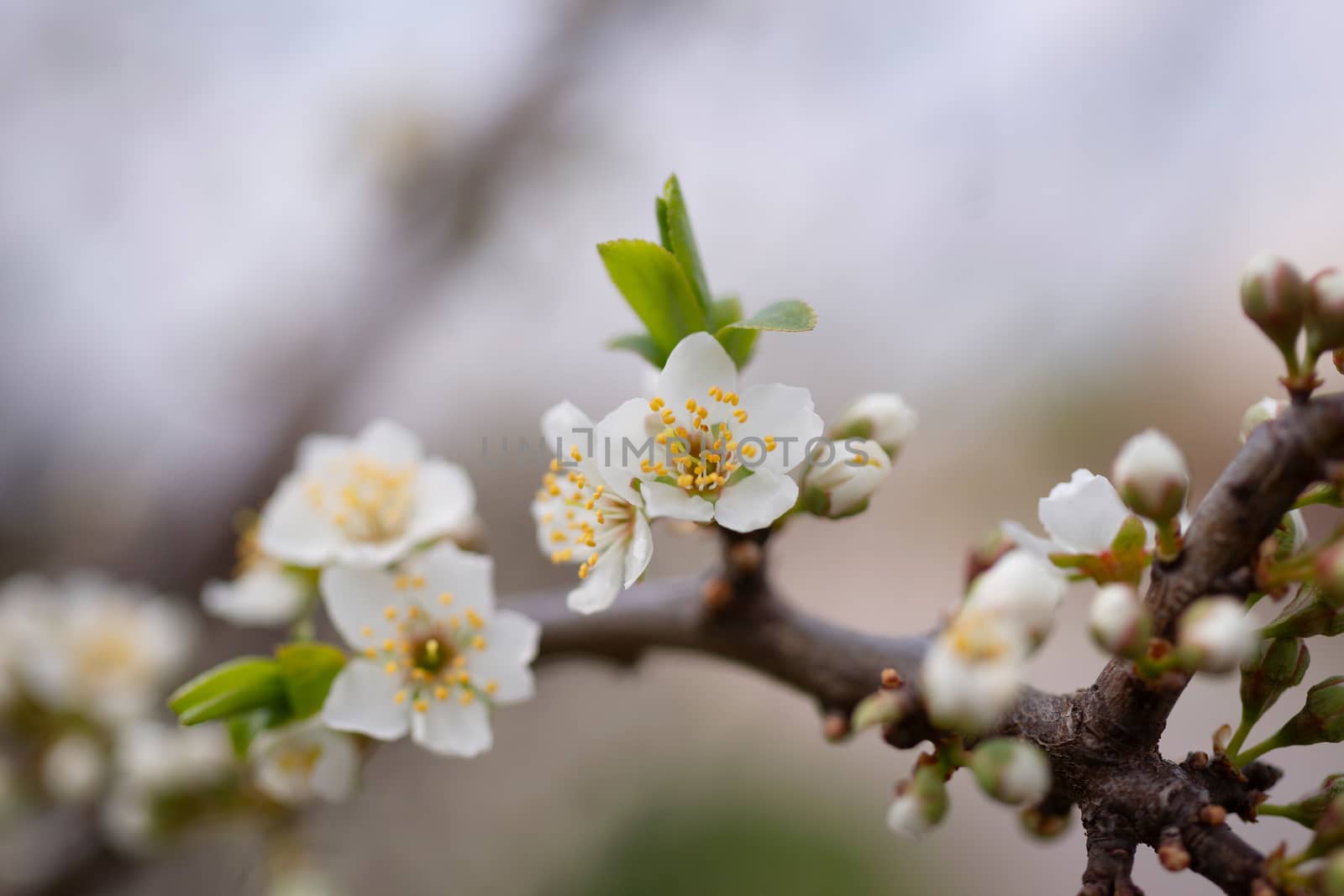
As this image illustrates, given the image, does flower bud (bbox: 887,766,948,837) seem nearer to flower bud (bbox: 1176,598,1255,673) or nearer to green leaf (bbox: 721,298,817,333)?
flower bud (bbox: 1176,598,1255,673)

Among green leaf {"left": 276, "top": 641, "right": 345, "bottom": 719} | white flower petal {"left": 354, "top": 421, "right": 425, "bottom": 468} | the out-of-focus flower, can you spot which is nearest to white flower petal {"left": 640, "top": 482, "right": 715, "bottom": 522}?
green leaf {"left": 276, "top": 641, "right": 345, "bottom": 719}

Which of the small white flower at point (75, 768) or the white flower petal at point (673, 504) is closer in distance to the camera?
the white flower petal at point (673, 504)

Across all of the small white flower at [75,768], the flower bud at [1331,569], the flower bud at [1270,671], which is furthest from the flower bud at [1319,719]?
the small white flower at [75,768]

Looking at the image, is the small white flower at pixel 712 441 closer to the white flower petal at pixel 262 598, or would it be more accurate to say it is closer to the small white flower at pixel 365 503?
the small white flower at pixel 365 503

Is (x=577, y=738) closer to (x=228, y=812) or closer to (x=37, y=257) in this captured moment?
(x=228, y=812)

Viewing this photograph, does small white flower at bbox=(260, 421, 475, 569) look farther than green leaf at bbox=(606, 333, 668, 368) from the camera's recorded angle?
Yes
